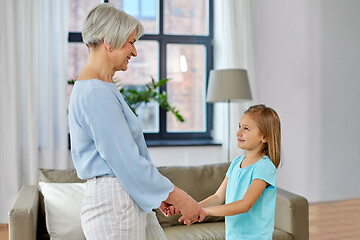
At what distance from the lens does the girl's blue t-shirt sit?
1.71m

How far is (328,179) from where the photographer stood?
5.41 meters

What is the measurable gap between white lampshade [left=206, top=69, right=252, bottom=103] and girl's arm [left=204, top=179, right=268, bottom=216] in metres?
2.21

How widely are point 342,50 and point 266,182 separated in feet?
13.7

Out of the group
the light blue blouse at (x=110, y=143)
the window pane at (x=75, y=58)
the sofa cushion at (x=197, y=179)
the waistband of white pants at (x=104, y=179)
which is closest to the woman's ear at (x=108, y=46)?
the light blue blouse at (x=110, y=143)

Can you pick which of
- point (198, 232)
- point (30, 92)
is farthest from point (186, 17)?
point (198, 232)

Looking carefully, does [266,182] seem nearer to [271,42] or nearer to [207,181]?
[207,181]

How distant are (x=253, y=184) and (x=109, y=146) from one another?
2.16 ft

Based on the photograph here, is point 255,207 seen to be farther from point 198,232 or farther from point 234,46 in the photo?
point 234,46

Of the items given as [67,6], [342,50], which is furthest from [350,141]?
[67,6]

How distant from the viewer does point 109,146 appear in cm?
132

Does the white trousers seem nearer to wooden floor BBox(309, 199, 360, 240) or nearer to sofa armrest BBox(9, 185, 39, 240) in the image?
sofa armrest BBox(9, 185, 39, 240)

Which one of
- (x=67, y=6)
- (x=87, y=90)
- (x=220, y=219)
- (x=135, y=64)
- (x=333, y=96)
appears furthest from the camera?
(x=333, y=96)

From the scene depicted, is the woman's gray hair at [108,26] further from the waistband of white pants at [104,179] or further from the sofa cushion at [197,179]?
the sofa cushion at [197,179]

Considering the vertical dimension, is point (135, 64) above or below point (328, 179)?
above
